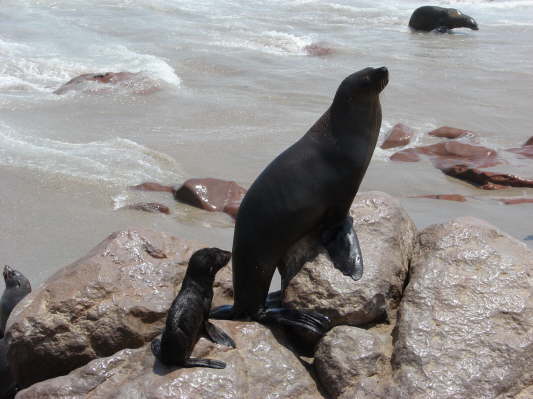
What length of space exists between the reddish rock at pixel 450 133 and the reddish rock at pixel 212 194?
13.0ft

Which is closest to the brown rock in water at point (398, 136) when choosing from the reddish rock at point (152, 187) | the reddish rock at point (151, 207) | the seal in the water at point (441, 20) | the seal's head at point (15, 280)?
the reddish rock at point (152, 187)

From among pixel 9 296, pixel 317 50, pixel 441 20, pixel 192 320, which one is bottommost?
pixel 9 296

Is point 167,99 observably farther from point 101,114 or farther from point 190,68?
point 190,68

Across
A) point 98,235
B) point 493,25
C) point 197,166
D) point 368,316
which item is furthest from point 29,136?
point 493,25

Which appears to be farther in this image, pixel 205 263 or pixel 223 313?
pixel 223 313

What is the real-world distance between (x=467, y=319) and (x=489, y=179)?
5025 mm

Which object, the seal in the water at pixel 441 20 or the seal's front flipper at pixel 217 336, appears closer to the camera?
the seal's front flipper at pixel 217 336

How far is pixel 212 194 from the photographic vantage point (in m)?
8.04

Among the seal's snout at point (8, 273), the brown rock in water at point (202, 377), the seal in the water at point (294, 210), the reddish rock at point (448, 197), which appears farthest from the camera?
the reddish rock at point (448, 197)

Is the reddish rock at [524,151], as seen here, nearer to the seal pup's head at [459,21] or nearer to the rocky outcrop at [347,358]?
the rocky outcrop at [347,358]

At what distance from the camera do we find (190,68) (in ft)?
50.5

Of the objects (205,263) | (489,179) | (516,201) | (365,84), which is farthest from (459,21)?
(205,263)

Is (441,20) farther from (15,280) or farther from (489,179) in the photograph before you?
(15,280)

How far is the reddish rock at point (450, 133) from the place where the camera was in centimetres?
1086
